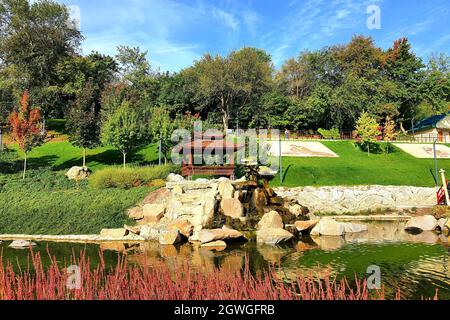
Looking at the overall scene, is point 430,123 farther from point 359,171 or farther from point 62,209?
point 62,209

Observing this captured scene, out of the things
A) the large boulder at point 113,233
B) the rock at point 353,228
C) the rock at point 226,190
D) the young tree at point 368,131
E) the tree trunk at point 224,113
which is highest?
the tree trunk at point 224,113

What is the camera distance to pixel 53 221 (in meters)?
20.9

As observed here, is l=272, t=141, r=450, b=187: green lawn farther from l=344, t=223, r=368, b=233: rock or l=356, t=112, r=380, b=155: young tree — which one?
l=344, t=223, r=368, b=233: rock

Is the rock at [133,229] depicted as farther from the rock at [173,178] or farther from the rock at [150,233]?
the rock at [173,178]

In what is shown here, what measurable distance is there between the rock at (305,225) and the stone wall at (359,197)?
5108 millimetres

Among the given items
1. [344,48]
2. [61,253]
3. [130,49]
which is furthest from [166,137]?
[344,48]

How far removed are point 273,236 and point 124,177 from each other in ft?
41.0

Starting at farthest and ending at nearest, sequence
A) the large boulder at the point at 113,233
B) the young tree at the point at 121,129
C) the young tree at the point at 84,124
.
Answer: the young tree at the point at 84,124, the young tree at the point at 121,129, the large boulder at the point at 113,233

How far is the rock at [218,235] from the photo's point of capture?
59.5 ft

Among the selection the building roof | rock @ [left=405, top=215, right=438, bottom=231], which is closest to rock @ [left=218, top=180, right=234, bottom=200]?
rock @ [left=405, top=215, right=438, bottom=231]

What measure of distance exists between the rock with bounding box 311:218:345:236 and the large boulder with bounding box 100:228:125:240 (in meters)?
10.00

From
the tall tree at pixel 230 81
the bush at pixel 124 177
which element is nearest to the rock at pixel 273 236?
the bush at pixel 124 177
